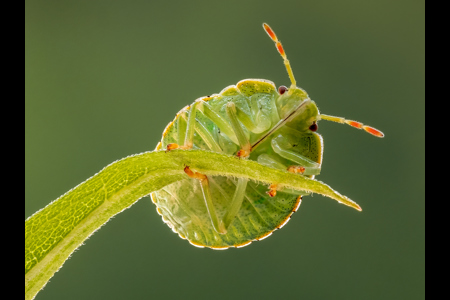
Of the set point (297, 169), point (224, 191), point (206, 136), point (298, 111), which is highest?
point (206, 136)

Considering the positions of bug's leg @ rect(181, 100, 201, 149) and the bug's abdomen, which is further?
the bug's abdomen

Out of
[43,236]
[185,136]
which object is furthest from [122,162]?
[185,136]

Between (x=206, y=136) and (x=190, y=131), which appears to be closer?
(x=190, y=131)

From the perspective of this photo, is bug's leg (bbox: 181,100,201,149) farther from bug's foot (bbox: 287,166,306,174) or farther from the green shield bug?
bug's foot (bbox: 287,166,306,174)

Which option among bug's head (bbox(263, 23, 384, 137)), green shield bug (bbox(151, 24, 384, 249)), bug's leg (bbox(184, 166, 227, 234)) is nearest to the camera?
bug's leg (bbox(184, 166, 227, 234))

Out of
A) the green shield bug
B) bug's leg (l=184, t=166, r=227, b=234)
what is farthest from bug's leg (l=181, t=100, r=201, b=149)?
bug's leg (l=184, t=166, r=227, b=234)

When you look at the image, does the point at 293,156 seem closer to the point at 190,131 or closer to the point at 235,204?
the point at 235,204

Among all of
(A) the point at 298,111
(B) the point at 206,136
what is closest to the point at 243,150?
(B) the point at 206,136

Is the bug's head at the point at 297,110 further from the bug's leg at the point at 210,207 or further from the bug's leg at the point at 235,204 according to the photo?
the bug's leg at the point at 210,207

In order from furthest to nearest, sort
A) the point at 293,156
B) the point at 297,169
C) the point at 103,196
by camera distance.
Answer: the point at 293,156 → the point at 297,169 → the point at 103,196
